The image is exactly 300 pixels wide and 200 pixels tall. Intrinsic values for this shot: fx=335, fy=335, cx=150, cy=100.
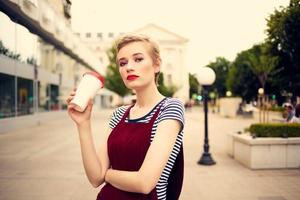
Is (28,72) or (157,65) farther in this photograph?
(28,72)

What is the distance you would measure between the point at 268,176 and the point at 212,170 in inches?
51.8

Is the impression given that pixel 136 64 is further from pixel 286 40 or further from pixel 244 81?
pixel 244 81

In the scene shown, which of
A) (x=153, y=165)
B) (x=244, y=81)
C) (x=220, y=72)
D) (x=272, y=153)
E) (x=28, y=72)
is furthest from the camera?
(x=220, y=72)

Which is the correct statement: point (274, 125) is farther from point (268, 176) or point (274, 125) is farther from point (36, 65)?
point (36, 65)

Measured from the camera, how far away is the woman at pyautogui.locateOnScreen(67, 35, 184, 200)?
1636 mm

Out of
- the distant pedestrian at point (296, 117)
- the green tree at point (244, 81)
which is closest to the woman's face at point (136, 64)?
the distant pedestrian at point (296, 117)

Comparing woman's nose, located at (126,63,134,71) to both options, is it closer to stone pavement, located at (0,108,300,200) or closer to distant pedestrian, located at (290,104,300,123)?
stone pavement, located at (0,108,300,200)

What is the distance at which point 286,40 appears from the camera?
14.4 meters

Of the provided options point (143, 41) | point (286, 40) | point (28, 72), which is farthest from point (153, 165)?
point (28, 72)

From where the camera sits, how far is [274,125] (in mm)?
8859

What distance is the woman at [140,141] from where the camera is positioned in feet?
5.37

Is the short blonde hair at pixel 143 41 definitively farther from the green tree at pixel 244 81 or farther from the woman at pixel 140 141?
the green tree at pixel 244 81

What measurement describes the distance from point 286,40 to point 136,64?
46.3 ft

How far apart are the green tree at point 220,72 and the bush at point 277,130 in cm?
7313
